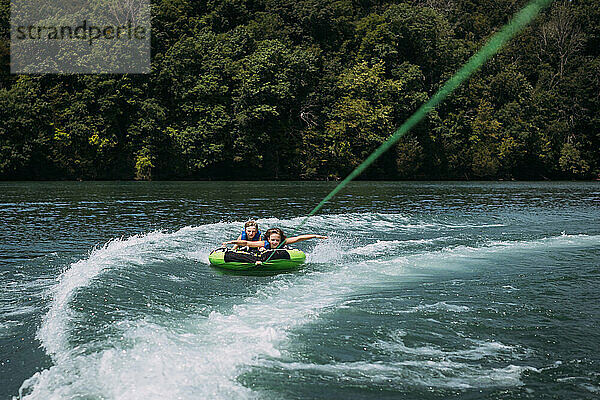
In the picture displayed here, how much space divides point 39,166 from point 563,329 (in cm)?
4848

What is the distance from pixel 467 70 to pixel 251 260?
175 ft

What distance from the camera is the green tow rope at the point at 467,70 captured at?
182ft

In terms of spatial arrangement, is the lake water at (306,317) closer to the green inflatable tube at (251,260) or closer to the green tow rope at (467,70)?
the green inflatable tube at (251,260)

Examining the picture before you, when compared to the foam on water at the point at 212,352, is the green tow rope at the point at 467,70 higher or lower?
higher

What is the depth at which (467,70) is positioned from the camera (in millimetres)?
60719

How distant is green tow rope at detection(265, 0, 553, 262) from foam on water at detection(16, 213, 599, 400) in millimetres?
35215

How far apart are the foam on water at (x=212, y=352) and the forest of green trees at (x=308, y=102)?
39.8m

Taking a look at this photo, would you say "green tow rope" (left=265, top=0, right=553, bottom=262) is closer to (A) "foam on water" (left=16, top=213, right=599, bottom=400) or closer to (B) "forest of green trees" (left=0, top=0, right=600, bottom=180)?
(B) "forest of green trees" (left=0, top=0, right=600, bottom=180)

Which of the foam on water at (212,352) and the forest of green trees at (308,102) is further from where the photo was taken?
the forest of green trees at (308,102)

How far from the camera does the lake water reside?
6785mm

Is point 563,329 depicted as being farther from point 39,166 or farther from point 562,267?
point 39,166

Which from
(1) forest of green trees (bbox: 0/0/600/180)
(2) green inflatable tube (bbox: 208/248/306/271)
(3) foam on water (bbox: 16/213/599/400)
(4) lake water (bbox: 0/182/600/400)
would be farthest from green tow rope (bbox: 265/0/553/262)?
(3) foam on water (bbox: 16/213/599/400)

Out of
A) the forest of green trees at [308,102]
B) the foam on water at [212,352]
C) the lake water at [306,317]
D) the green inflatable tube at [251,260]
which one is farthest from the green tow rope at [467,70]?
the foam on water at [212,352]

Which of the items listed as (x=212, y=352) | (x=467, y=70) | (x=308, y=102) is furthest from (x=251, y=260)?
(x=467, y=70)
